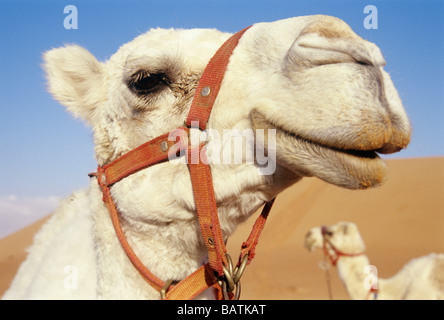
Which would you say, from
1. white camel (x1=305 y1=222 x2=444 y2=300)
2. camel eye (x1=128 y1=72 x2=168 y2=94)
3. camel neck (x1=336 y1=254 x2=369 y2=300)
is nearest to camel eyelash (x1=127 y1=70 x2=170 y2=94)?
camel eye (x1=128 y1=72 x2=168 y2=94)

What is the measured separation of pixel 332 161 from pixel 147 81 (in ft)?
3.48

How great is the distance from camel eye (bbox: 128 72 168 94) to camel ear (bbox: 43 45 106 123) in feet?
1.23

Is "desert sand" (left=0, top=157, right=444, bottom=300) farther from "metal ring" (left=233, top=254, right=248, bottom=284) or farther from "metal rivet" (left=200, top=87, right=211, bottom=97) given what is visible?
"metal rivet" (left=200, top=87, right=211, bottom=97)

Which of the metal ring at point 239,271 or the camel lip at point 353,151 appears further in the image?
the metal ring at point 239,271

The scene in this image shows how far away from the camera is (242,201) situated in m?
2.02

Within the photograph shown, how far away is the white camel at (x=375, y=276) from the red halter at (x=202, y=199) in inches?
194

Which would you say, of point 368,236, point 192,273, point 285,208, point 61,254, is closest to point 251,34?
point 192,273

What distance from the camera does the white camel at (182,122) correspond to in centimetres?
164

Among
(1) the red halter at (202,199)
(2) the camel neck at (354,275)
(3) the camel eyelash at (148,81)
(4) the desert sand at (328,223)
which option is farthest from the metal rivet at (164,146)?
(4) the desert sand at (328,223)

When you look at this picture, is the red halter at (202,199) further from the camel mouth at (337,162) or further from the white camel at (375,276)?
the white camel at (375,276)

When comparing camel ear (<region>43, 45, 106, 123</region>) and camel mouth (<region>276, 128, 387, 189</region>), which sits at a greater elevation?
camel ear (<region>43, 45, 106, 123</region>)

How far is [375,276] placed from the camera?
6.70 metres

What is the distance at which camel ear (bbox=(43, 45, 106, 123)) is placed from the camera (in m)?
2.51

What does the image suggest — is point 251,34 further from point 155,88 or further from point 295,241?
point 295,241
